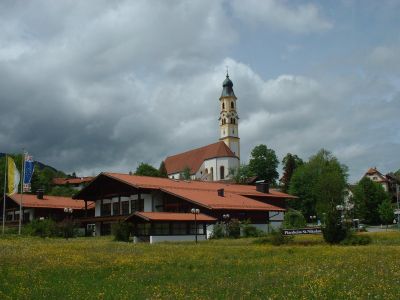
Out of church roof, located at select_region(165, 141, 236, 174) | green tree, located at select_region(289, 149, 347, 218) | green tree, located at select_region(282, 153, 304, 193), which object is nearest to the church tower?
church roof, located at select_region(165, 141, 236, 174)

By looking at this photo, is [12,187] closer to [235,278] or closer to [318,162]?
[235,278]

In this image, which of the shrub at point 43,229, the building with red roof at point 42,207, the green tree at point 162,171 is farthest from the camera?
the green tree at point 162,171

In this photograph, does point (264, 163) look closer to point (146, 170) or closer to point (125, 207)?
point (146, 170)

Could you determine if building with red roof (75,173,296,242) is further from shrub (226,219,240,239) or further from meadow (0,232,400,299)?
meadow (0,232,400,299)

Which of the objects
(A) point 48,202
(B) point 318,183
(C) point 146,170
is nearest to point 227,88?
(C) point 146,170

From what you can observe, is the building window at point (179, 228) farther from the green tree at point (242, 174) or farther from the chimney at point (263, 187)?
the green tree at point (242, 174)

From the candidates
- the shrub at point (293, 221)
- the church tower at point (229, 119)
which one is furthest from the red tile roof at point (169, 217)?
the church tower at point (229, 119)

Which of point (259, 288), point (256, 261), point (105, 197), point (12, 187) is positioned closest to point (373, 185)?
point (105, 197)

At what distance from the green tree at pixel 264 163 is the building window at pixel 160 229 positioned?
64607 mm

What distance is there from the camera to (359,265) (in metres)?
19.0

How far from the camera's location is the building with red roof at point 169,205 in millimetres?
49906

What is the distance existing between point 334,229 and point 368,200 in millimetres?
61116

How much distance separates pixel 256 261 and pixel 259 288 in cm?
782

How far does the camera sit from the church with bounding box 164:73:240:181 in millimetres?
123188
